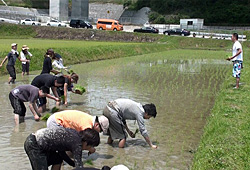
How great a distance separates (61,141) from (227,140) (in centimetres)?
289

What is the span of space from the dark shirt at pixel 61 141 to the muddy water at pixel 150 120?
51.1 inches

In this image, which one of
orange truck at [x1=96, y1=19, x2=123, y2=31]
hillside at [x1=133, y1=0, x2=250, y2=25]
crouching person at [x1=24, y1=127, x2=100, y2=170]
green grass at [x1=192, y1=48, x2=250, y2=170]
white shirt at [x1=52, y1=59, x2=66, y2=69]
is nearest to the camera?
crouching person at [x1=24, y1=127, x2=100, y2=170]

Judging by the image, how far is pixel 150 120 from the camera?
7996mm

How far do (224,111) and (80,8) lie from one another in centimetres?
5838

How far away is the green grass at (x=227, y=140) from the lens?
185 inches

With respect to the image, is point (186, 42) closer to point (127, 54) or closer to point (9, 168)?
point (127, 54)

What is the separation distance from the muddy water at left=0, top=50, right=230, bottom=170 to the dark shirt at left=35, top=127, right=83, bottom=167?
1.30 meters

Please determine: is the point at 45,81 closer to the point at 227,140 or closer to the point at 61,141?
the point at 61,141

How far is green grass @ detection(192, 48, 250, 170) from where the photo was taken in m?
4.69

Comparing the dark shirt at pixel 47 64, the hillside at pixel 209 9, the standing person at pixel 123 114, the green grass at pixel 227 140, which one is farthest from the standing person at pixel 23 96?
the hillside at pixel 209 9

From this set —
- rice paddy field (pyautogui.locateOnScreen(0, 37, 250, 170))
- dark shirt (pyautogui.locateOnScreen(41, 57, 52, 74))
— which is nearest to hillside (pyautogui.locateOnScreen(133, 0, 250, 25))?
rice paddy field (pyautogui.locateOnScreen(0, 37, 250, 170))

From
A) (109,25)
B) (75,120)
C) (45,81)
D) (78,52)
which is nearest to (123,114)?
(75,120)

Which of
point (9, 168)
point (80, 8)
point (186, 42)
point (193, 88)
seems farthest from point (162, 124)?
point (80, 8)

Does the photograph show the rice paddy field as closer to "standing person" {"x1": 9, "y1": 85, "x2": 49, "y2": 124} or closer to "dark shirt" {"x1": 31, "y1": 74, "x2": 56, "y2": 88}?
"standing person" {"x1": 9, "y1": 85, "x2": 49, "y2": 124}
